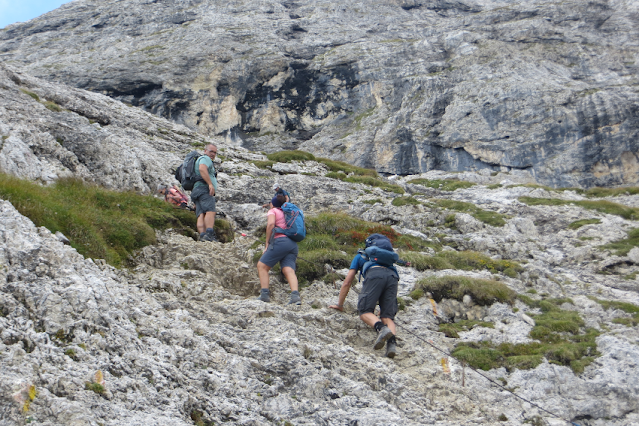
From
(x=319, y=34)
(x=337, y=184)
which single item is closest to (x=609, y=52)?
(x=319, y=34)

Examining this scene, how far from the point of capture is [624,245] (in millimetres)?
18062

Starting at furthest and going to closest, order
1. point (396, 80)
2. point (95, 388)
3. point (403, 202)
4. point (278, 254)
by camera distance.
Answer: point (396, 80) < point (403, 202) < point (278, 254) < point (95, 388)

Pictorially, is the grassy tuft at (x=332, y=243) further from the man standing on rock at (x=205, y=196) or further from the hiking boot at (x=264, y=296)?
the hiking boot at (x=264, y=296)

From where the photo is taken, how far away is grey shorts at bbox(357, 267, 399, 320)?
28.5 ft

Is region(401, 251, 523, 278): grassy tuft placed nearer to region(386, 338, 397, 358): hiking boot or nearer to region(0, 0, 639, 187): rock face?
region(386, 338, 397, 358): hiking boot

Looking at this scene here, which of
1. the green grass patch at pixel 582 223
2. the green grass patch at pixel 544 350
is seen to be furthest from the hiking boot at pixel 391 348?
the green grass patch at pixel 582 223

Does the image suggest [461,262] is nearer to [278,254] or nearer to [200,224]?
[278,254]

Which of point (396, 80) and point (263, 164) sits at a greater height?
point (396, 80)

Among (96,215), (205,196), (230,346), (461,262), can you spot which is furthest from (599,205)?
(96,215)

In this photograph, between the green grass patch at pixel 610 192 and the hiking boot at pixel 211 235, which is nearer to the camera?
the hiking boot at pixel 211 235

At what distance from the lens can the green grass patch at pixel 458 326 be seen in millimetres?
9555

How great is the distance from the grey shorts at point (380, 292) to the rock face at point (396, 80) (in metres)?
57.8

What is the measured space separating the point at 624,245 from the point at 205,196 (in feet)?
A: 56.6

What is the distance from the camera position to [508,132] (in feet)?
201
